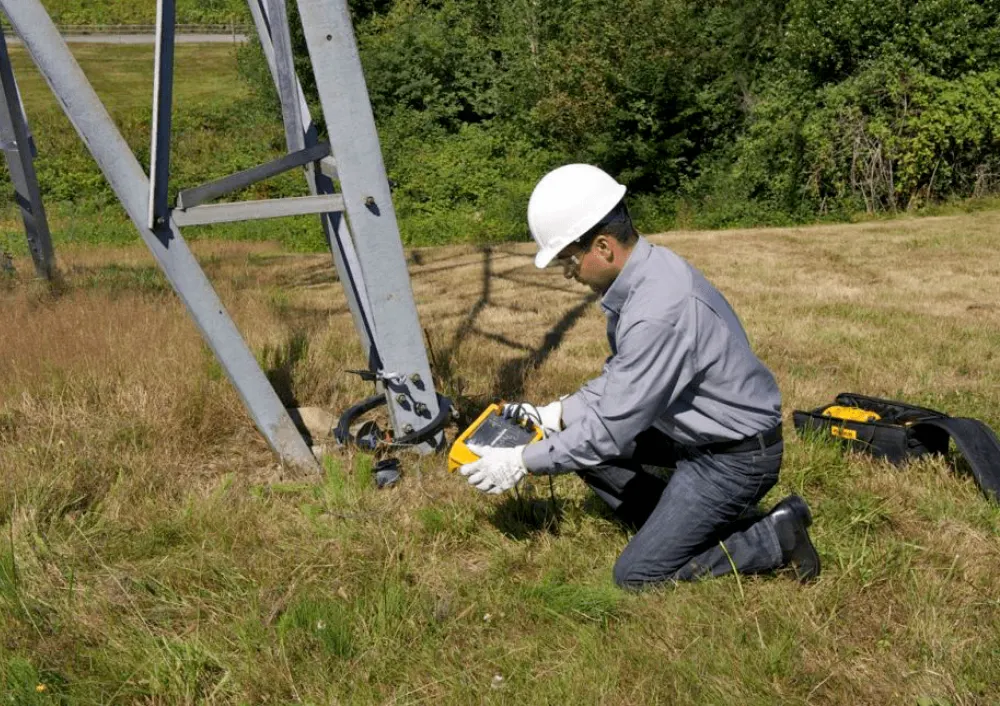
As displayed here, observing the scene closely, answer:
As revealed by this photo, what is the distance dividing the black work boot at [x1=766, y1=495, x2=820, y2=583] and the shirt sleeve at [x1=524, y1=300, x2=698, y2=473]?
639 mm

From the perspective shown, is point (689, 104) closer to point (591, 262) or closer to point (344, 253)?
point (344, 253)

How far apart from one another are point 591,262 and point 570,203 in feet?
0.74

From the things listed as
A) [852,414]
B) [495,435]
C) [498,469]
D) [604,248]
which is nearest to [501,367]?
[852,414]

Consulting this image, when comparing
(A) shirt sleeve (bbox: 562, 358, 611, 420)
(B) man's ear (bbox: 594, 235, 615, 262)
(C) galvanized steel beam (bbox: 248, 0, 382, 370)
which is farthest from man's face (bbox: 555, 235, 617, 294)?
(C) galvanized steel beam (bbox: 248, 0, 382, 370)

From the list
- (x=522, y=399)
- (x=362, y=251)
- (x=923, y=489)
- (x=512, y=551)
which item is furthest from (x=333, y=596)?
(x=923, y=489)

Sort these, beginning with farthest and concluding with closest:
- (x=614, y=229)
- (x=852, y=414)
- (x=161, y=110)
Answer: (x=852, y=414)
(x=161, y=110)
(x=614, y=229)

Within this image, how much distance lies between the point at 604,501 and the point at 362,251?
1.52 meters

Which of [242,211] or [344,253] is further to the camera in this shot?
[344,253]

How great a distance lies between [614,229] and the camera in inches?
116

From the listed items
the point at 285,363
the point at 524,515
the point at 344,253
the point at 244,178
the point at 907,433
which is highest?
the point at 244,178

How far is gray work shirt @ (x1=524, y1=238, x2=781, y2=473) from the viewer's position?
9.23 ft

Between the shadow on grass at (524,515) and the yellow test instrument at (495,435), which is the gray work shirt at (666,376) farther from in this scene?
the shadow on grass at (524,515)

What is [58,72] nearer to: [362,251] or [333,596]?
[362,251]

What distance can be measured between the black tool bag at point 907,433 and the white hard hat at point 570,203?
2066 millimetres
